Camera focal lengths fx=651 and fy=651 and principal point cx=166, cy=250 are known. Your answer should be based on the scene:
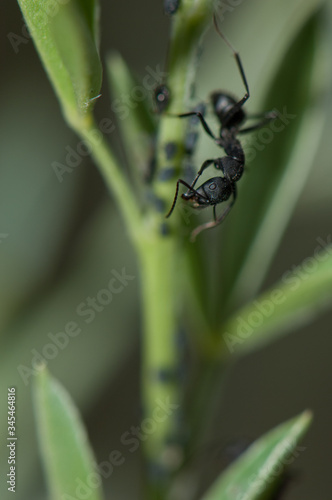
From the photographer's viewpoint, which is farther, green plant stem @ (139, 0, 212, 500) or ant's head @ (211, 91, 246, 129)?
ant's head @ (211, 91, 246, 129)

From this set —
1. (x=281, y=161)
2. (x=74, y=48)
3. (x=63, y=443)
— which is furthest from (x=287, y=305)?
(x=74, y=48)

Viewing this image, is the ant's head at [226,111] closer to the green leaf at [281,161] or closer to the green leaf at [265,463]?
the green leaf at [281,161]

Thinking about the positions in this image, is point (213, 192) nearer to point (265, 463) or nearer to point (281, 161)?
point (281, 161)

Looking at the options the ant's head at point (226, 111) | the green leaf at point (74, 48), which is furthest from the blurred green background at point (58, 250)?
the green leaf at point (74, 48)

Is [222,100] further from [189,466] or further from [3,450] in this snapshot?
[3,450]

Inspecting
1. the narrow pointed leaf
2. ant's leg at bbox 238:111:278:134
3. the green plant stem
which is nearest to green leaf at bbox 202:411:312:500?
the green plant stem

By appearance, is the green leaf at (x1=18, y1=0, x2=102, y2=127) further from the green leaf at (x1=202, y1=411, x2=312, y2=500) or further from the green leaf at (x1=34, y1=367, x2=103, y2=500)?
the green leaf at (x1=202, y1=411, x2=312, y2=500)
